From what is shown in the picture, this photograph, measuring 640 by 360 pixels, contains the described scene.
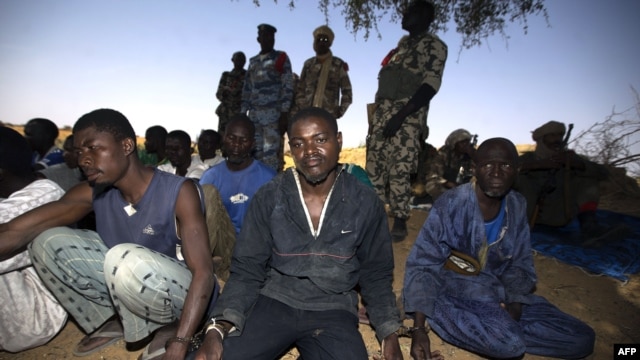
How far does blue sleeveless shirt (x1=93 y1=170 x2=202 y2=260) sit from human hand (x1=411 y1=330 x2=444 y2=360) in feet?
5.07

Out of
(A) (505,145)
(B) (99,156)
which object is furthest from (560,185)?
(B) (99,156)

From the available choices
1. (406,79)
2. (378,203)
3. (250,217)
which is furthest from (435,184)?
(250,217)

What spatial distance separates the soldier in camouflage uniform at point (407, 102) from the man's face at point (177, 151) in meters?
2.43

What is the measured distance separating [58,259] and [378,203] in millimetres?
1840

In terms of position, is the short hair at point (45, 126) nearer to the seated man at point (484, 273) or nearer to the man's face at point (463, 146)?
the seated man at point (484, 273)

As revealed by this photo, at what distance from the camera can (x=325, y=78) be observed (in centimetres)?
587

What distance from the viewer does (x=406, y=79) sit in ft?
13.4

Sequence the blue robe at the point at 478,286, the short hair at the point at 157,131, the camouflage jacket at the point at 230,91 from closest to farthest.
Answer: the blue robe at the point at 478,286
the short hair at the point at 157,131
the camouflage jacket at the point at 230,91

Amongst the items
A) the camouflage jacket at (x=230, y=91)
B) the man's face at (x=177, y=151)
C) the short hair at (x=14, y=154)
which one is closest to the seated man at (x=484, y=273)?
the short hair at (x=14, y=154)

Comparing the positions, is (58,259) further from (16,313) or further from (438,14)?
(438,14)

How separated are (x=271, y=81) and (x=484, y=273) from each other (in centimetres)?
453

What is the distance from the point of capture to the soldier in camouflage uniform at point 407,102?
3.92 meters

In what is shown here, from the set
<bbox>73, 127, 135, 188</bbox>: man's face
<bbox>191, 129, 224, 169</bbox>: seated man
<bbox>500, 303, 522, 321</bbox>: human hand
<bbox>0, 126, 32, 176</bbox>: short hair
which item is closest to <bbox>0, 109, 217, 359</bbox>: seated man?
<bbox>73, 127, 135, 188</bbox>: man's face

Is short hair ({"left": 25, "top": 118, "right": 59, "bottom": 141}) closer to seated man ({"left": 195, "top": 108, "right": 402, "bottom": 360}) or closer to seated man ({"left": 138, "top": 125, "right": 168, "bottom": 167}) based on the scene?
seated man ({"left": 138, "top": 125, "right": 168, "bottom": 167})
